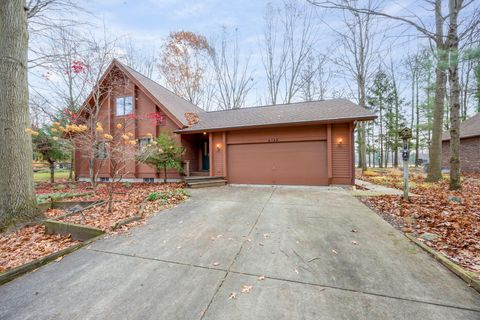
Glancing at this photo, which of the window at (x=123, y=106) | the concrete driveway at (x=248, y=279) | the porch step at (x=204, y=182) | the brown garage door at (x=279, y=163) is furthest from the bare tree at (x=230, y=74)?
the concrete driveway at (x=248, y=279)

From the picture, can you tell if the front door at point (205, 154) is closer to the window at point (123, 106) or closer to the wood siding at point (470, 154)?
the window at point (123, 106)

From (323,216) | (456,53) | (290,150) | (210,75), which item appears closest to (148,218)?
(323,216)

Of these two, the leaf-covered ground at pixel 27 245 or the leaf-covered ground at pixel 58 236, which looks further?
the leaf-covered ground at pixel 58 236

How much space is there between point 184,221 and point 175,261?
177 cm

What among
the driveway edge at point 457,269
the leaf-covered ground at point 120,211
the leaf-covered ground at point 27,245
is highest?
the leaf-covered ground at point 120,211

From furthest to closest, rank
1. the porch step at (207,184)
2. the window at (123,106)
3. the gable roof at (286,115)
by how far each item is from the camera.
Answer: the window at (123,106)
the porch step at (207,184)
the gable roof at (286,115)

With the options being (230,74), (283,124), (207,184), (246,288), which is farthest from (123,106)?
(246,288)

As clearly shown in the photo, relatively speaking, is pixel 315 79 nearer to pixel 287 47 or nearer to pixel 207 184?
pixel 287 47

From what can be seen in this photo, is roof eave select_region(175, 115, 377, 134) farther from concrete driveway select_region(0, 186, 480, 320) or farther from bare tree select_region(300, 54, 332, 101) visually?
bare tree select_region(300, 54, 332, 101)

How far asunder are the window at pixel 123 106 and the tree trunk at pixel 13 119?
304 inches

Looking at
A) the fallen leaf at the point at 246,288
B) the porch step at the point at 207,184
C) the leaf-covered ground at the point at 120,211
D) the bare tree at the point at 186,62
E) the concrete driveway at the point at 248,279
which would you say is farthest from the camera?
the bare tree at the point at 186,62

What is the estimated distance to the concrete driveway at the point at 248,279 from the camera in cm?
198

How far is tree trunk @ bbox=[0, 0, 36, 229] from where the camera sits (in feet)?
13.4

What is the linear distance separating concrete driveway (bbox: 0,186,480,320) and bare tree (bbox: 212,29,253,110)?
57.4 ft
